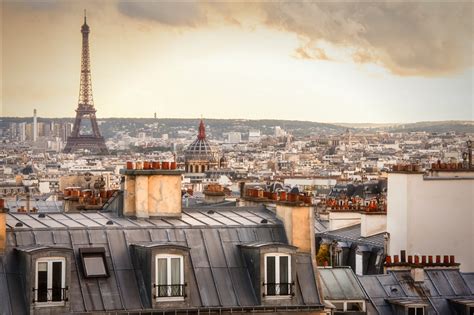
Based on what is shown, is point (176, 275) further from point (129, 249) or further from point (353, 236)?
point (353, 236)

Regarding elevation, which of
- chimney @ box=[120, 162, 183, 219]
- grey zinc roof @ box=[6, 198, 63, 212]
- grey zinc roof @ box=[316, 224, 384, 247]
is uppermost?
chimney @ box=[120, 162, 183, 219]

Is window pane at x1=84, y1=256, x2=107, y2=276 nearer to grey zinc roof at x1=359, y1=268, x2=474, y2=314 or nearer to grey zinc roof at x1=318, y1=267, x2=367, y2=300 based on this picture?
grey zinc roof at x1=318, y1=267, x2=367, y2=300

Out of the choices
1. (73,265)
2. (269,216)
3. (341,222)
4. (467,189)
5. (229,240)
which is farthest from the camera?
(341,222)

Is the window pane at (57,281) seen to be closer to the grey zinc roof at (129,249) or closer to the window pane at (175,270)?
the grey zinc roof at (129,249)

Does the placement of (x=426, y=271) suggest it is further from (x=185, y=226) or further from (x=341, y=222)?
(x=341, y=222)

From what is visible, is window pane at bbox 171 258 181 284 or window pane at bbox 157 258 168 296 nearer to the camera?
window pane at bbox 157 258 168 296

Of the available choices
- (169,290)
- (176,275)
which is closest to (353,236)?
(176,275)

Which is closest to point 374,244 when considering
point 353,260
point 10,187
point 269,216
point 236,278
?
point 353,260

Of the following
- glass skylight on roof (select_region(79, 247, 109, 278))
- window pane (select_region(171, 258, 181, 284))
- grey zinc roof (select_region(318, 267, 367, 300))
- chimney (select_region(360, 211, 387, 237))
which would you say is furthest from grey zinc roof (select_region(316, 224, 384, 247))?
glass skylight on roof (select_region(79, 247, 109, 278))
